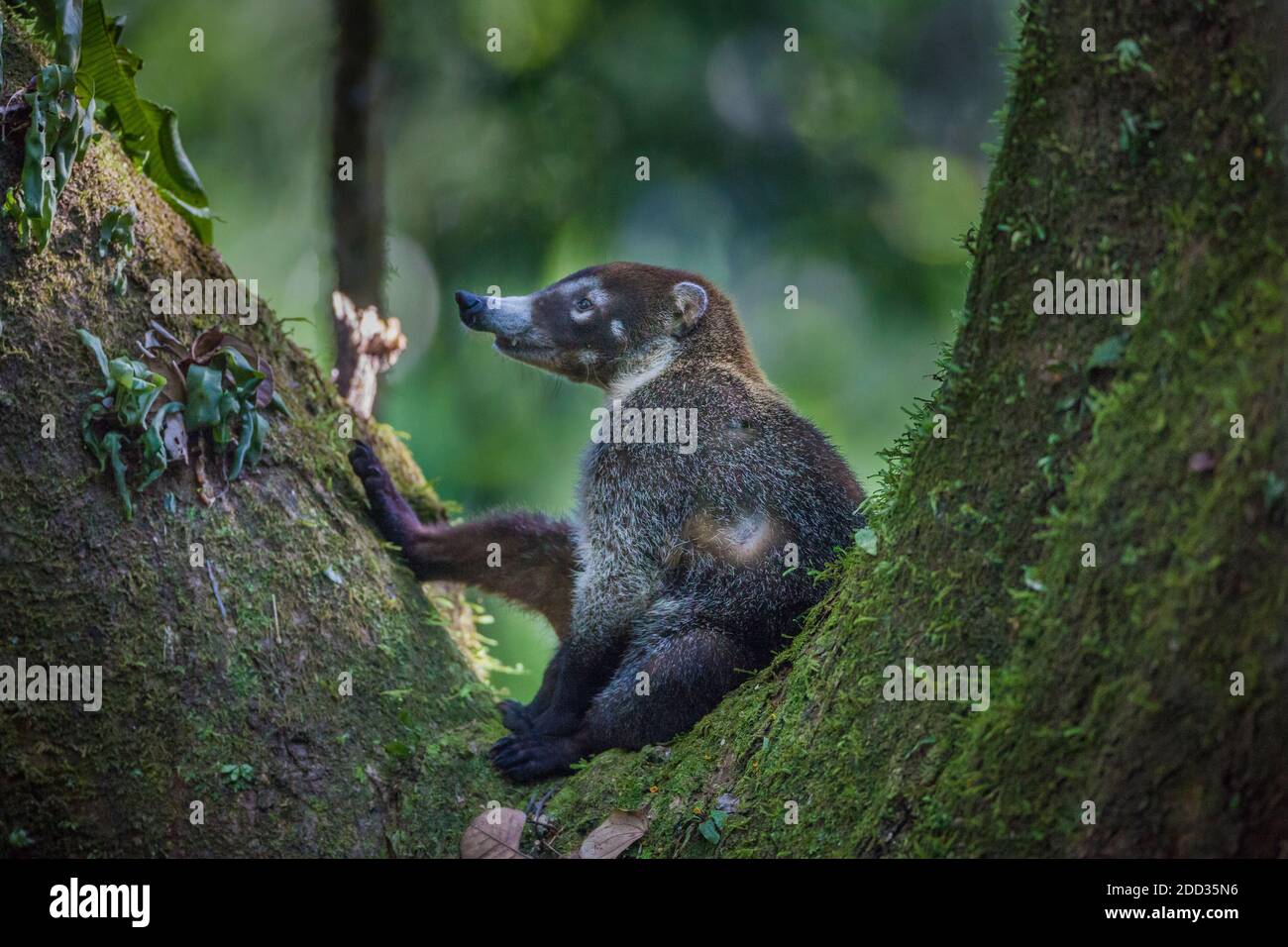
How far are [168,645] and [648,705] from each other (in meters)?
2.09

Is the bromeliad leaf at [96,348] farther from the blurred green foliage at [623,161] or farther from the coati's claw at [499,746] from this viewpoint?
the blurred green foliage at [623,161]

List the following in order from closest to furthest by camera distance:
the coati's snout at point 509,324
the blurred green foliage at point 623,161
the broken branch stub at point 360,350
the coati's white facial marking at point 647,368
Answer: the coati's white facial marking at point 647,368 < the coati's snout at point 509,324 < the broken branch stub at point 360,350 < the blurred green foliage at point 623,161

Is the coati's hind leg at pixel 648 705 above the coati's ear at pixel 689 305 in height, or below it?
below

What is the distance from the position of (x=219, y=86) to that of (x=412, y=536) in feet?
22.9

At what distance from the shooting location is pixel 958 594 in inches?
138

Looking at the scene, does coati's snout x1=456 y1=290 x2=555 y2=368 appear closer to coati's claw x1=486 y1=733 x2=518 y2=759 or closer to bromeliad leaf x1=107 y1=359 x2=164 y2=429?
bromeliad leaf x1=107 y1=359 x2=164 y2=429

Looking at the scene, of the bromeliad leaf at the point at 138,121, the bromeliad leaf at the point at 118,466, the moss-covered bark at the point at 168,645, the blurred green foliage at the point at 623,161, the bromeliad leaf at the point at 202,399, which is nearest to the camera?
the moss-covered bark at the point at 168,645

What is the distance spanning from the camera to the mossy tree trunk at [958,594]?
2.88 m

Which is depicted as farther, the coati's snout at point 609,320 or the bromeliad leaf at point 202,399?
the coati's snout at point 609,320

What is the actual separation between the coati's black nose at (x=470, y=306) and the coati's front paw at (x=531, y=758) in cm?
301

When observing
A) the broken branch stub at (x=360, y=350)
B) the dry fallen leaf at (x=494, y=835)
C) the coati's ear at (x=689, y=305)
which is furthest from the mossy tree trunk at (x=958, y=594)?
the coati's ear at (x=689, y=305)

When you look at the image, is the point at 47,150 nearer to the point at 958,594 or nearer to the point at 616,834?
the point at 616,834

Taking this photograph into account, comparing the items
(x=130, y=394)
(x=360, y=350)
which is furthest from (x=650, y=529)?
(x=130, y=394)

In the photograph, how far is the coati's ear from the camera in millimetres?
6887
